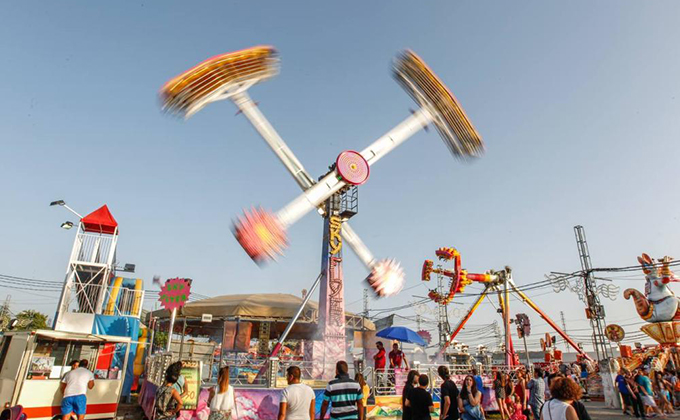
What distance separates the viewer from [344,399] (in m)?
5.27

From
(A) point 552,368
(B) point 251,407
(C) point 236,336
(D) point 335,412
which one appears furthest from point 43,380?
(A) point 552,368

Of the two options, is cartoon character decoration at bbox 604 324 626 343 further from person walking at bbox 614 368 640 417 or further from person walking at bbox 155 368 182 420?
person walking at bbox 155 368 182 420

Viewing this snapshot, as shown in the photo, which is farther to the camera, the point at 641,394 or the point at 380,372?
the point at 641,394

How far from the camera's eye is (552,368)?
2048 centimetres

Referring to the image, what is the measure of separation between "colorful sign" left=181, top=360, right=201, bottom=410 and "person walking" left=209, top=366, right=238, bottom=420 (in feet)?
12.8

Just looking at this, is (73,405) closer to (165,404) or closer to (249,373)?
(165,404)

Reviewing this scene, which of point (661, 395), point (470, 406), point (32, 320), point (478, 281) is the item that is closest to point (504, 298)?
point (478, 281)

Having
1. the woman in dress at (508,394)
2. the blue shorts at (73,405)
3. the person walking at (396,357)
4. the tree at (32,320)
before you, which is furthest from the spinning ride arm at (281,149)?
the tree at (32,320)

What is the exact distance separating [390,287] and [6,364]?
45.7ft

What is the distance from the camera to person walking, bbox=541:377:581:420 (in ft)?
12.7

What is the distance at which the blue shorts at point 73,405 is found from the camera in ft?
26.8

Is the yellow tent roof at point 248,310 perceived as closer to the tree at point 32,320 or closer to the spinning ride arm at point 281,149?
the spinning ride arm at point 281,149

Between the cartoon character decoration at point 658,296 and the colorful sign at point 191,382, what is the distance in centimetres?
2265

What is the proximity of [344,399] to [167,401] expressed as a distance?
2619 mm
